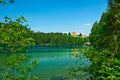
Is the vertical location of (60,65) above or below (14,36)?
below

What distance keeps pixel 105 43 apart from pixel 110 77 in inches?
138

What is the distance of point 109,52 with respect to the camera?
11.9 metres

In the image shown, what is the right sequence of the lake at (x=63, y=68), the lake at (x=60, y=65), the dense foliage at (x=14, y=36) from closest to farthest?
1. the dense foliage at (x=14, y=36)
2. the lake at (x=63, y=68)
3. the lake at (x=60, y=65)

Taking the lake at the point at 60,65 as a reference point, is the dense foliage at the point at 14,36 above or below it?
above

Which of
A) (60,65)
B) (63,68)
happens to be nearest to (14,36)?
(63,68)

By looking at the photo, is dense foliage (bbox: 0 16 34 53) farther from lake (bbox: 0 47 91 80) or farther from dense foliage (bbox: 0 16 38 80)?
lake (bbox: 0 47 91 80)

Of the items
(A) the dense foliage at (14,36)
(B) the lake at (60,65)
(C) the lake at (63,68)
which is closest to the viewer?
(A) the dense foliage at (14,36)

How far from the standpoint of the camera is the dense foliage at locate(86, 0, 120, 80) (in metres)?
10.9

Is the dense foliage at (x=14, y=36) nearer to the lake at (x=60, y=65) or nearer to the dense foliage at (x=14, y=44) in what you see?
the dense foliage at (x=14, y=44)

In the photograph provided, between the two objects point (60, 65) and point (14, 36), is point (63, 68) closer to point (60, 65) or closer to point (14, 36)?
point (60, 65)

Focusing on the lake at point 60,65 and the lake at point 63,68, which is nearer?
the lake at point 63,68

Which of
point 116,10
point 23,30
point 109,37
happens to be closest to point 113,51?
point 109,37

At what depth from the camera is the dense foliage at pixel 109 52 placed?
35.9ft

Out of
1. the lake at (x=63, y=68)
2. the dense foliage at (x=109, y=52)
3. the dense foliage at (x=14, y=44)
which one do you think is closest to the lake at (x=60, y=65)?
the lake at (x=63, y=68)
